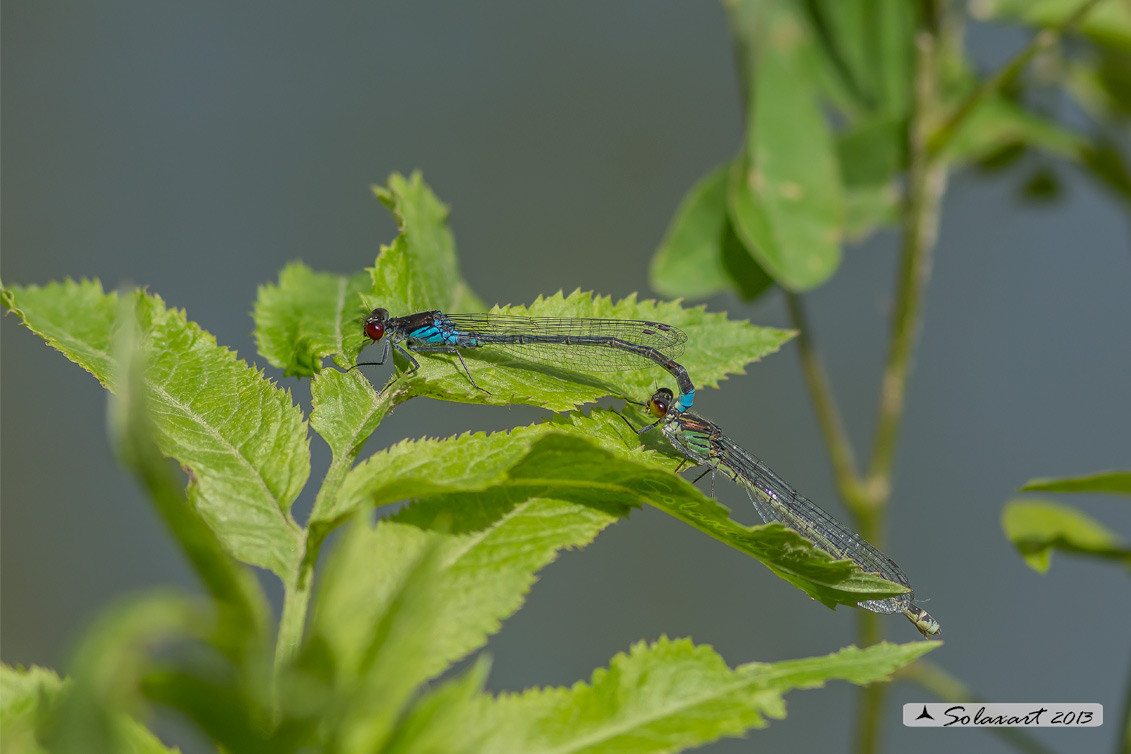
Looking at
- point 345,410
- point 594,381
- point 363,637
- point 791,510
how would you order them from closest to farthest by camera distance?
point 363,637
point 345,410
point 594,381
point 791,510

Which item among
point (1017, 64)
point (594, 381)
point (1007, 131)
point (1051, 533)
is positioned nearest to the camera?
point (594, 381)

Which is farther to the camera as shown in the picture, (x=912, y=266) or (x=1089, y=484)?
(x=912, y=266)

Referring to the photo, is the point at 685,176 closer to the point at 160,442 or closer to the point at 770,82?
the point at 770,82

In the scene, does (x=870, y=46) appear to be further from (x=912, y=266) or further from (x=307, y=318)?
(x=307, y=318)

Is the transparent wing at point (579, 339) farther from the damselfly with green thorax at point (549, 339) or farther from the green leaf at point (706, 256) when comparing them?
the green leaf at point (706, 256)

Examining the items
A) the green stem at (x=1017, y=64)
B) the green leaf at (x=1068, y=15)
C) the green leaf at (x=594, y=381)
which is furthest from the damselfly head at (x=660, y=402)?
the green leaf at (x=1068, y=15)

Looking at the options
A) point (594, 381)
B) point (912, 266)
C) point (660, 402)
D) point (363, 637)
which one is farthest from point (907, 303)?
point (363, 637)
